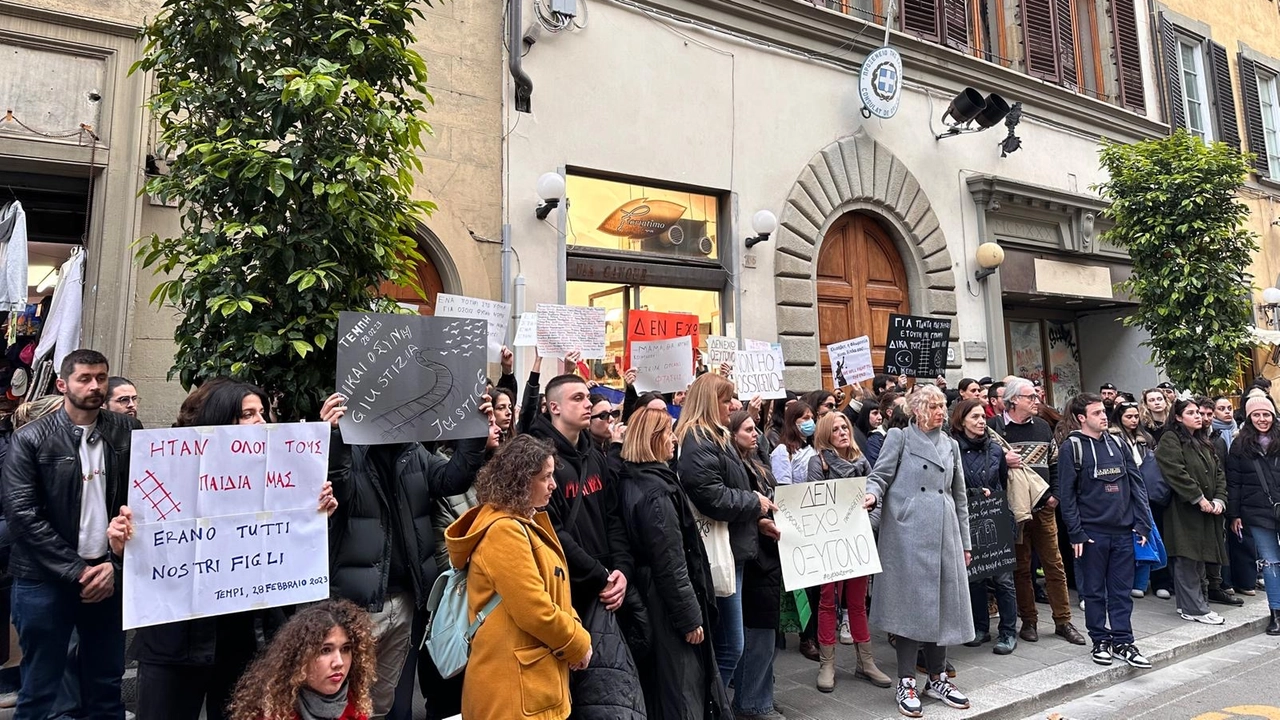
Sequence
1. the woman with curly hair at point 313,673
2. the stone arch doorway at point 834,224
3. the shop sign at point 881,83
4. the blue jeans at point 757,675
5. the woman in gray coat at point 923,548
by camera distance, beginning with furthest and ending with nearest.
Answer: the shop sign at point 881,83 < the stone arch doorway at point 834,224 < the woman in gray coat at point 923,548 < the blue jeans at point 757,675 < the woman with curly hair at point 313,673

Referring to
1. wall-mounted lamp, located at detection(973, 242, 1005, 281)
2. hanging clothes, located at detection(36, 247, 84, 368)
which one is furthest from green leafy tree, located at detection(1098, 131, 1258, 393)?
hanging clothes, located at detection(36, 247, 84, 368)

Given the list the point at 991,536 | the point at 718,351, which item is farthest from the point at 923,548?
the point at 718,351

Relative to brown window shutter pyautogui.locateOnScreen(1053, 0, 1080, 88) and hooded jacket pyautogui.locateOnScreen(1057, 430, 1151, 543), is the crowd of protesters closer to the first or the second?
hooded jacket pyautogui.locateOnScreen(1057, 430, 1151, 543)

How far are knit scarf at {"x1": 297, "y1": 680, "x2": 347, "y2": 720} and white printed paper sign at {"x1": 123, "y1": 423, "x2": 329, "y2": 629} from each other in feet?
2.49

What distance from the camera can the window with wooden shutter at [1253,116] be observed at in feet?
58.6

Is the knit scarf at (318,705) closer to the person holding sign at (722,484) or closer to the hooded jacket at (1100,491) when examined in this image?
the person holding sign at (722,484)

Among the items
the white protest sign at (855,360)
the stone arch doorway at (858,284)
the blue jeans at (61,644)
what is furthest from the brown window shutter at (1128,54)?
the blue jeans at (61,644)

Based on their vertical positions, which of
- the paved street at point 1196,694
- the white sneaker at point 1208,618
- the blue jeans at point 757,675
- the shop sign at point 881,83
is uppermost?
the shop sign at point 881,83

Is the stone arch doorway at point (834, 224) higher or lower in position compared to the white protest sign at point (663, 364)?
higher

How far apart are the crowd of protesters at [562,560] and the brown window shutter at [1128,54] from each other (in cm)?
1194

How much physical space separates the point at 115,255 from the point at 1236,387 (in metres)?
14.2

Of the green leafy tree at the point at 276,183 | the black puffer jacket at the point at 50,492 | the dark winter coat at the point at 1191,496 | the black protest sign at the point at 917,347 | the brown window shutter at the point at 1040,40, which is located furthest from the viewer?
the brown window shutter at the point at 1040,40

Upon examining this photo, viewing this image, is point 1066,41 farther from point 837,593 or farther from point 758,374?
point 837,593

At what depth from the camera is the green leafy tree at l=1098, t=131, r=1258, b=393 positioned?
1127 centimetres
